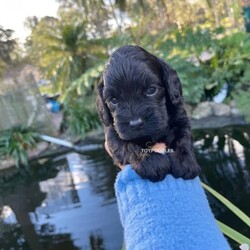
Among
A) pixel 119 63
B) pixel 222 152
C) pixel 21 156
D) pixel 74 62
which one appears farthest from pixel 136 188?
pixel 74 62

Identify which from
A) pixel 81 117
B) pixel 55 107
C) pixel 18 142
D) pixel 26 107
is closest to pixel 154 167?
pixel 18 142

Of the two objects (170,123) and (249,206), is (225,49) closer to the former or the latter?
(249,206)

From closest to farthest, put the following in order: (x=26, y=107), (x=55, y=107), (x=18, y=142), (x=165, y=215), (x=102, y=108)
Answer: (x=165, y=215), (x=102, y=108), (x=18, y=142), (x=26, y=107), (x=55, y=107)

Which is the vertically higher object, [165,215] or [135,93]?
[135,93]

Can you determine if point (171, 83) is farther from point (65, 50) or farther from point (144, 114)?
point (65, 50)

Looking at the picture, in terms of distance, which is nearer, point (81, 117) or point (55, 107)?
point (81, 117)
